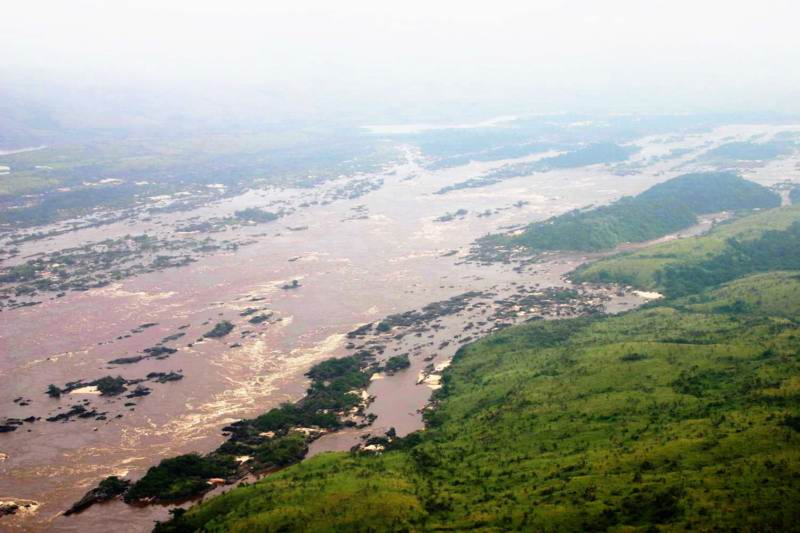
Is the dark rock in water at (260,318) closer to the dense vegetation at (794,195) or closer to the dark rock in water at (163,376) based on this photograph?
the dark rock in water at (163,376)

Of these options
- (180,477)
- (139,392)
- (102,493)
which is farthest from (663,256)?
(102,493)

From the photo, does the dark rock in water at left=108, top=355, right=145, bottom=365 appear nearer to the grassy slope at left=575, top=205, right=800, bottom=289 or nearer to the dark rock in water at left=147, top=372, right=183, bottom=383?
the dark rock in water at left=147, top=372, right=183, bottom=383

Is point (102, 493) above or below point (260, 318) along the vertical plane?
below

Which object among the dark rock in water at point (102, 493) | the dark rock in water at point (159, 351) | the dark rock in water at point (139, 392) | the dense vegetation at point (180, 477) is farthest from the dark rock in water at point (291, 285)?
the dark rock in water at point (102, 493)

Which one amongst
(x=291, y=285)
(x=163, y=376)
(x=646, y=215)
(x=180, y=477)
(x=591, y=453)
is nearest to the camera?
(x=591, y=453)

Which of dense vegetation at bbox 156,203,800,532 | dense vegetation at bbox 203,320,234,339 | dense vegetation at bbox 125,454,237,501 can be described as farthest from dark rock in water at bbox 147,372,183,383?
dense vegetation at bbox 156,203,800,532

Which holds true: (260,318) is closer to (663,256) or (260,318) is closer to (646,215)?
(663,256)

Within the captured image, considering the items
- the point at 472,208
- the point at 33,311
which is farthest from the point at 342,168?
the point at 33,311
